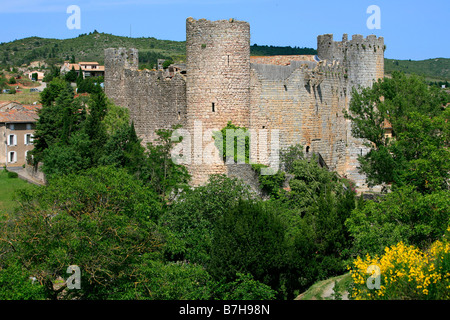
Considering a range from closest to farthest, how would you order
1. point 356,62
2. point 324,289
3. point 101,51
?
point 324,289 < point 356,62 < point 101,51

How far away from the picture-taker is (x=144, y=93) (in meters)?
32.1

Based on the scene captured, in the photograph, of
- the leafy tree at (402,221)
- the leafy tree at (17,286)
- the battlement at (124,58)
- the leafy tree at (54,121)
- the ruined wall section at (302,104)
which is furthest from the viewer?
the leafy tree at (54,121)

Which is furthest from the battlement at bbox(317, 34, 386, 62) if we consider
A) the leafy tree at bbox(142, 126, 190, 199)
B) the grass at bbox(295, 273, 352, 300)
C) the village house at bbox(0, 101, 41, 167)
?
the village house at bbox(0, 101, 41, 167)

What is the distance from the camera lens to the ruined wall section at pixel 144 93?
2905 cm

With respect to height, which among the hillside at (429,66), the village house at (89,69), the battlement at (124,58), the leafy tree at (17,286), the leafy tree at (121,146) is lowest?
the leafy tree at (17,286)

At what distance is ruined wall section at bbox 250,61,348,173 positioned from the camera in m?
27.1

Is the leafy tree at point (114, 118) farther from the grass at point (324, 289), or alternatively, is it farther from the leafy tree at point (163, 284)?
→ the grass at point (324, 289)

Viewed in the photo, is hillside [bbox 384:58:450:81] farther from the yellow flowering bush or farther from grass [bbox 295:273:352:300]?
the yellow flowering bush

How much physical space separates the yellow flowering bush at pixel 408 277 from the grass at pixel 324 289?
7.36ft

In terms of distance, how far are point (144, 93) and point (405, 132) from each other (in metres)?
13.9

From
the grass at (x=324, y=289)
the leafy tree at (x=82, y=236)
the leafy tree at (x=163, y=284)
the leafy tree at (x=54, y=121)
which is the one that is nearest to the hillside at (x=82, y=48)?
the leafy tree at (x=54, y=121)

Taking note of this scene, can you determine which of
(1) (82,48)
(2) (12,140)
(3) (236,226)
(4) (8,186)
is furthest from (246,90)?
(1) (82,48)

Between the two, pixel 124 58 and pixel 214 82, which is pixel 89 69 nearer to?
pixel 124 58

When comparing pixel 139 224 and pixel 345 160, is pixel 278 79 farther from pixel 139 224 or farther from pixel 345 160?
pixel 139 224
